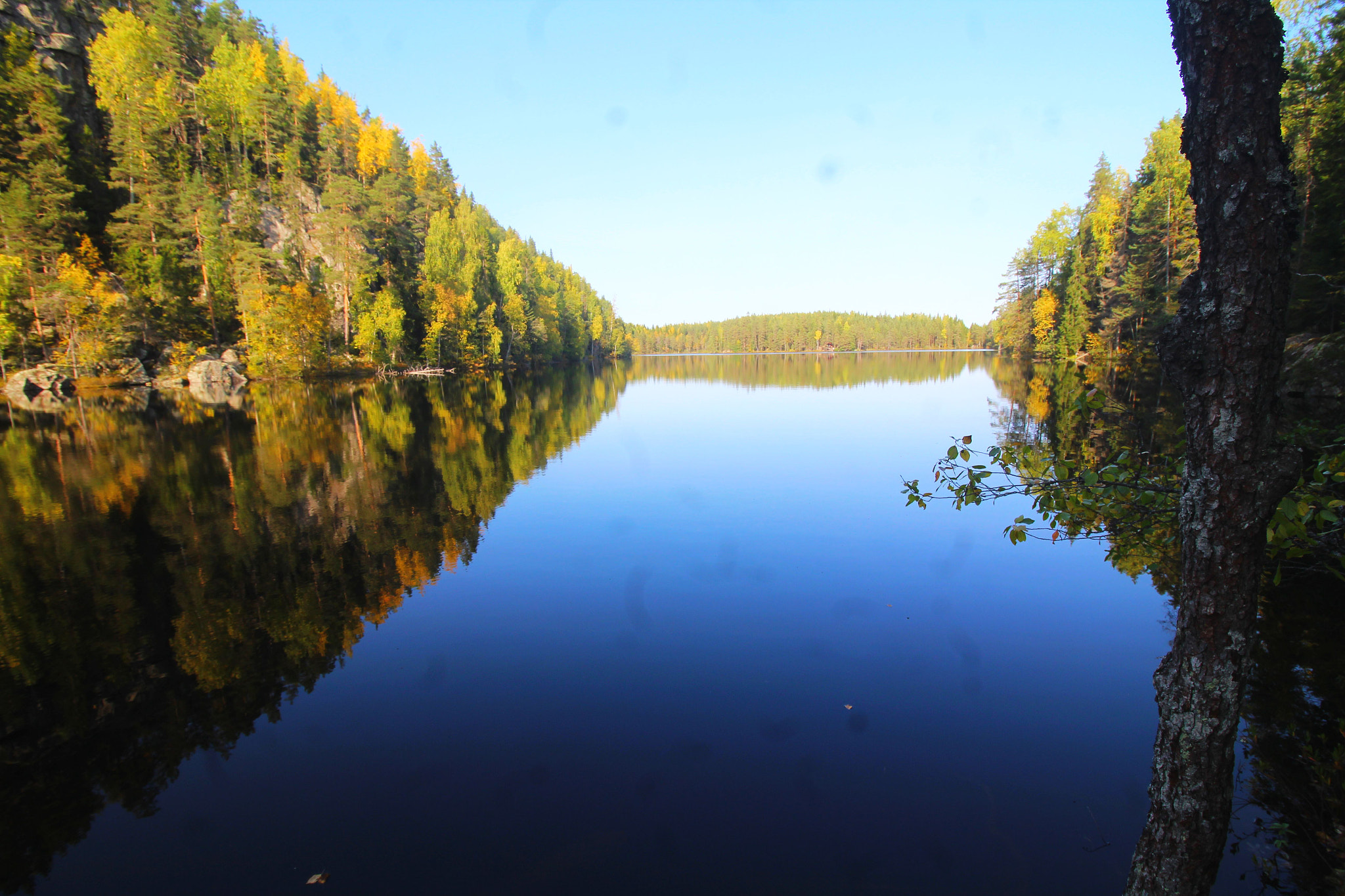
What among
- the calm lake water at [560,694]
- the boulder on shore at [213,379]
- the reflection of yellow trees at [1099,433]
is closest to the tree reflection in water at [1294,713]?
the reflection of yellow trees at [1099,433]

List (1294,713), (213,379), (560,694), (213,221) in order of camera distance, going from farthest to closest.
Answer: (213,221), (213,379), (560,694), (1294,713)

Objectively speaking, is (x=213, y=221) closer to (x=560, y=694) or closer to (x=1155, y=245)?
(x=560, y=694)

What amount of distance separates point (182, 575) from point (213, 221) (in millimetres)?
56347

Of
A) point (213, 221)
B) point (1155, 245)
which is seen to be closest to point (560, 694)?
point (1155, 245)

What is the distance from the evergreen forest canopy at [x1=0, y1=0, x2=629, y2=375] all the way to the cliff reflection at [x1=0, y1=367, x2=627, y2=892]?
26.9 metres

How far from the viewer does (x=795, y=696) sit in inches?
268

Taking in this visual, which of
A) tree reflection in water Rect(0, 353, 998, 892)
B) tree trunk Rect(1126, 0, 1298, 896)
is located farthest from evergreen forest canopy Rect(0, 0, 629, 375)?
tree trunk Rect(1126, 0, 1298, 896)

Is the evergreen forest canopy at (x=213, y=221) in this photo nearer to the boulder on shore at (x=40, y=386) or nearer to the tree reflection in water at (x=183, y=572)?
the boulder on shore at (x=40, y=386)

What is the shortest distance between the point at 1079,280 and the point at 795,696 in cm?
5764

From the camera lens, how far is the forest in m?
19.2

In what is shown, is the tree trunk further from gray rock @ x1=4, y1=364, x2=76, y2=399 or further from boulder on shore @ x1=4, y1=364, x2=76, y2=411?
gray rock @ x1=4, y1=364, x2=76, y2=399

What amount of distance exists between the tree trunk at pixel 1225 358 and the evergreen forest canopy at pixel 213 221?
57.6m

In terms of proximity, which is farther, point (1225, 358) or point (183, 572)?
point (183, 572)

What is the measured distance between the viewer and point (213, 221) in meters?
51.3
